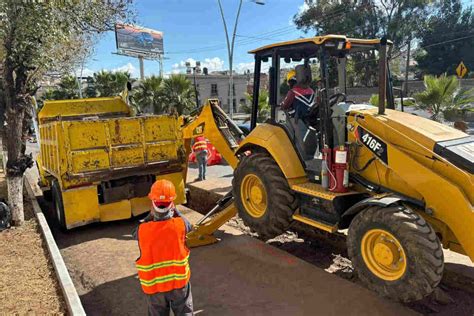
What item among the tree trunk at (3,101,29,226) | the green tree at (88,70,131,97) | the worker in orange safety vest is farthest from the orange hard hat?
the green tree at (88,70,131,97)

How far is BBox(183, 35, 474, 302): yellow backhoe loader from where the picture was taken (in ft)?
12.4

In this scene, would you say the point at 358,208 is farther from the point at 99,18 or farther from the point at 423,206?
the point at 99,18

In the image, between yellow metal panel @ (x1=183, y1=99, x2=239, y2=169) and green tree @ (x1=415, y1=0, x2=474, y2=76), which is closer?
yellow metal panel @ (x1=183, y1=99, x2=239, y2=169)

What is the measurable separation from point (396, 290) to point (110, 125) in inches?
209

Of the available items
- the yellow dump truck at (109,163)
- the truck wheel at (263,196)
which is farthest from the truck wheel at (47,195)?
the truck wheel at (263,196)

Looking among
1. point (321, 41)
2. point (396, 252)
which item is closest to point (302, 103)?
point (321, 41)

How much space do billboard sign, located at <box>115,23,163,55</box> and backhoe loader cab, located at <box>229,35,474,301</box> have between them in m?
46.8

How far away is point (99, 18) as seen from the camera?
24.2 ft

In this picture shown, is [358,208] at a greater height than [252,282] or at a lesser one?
greater

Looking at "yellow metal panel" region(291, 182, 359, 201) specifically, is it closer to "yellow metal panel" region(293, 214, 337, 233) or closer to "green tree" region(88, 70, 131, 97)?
"yellow metal panel" region(293, 214, 337, 233)

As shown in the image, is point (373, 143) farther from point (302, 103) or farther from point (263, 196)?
point (263, 196)

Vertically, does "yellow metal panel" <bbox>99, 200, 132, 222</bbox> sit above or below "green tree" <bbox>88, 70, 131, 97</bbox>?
below

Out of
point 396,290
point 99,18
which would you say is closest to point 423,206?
point 396,290

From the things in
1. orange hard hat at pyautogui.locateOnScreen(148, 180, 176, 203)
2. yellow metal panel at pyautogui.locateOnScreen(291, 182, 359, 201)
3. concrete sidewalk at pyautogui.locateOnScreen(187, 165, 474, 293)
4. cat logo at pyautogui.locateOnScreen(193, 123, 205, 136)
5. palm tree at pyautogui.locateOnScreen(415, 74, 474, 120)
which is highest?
palm tree at pyautogui.locateOnScreen(415, 74, 474, 120)
